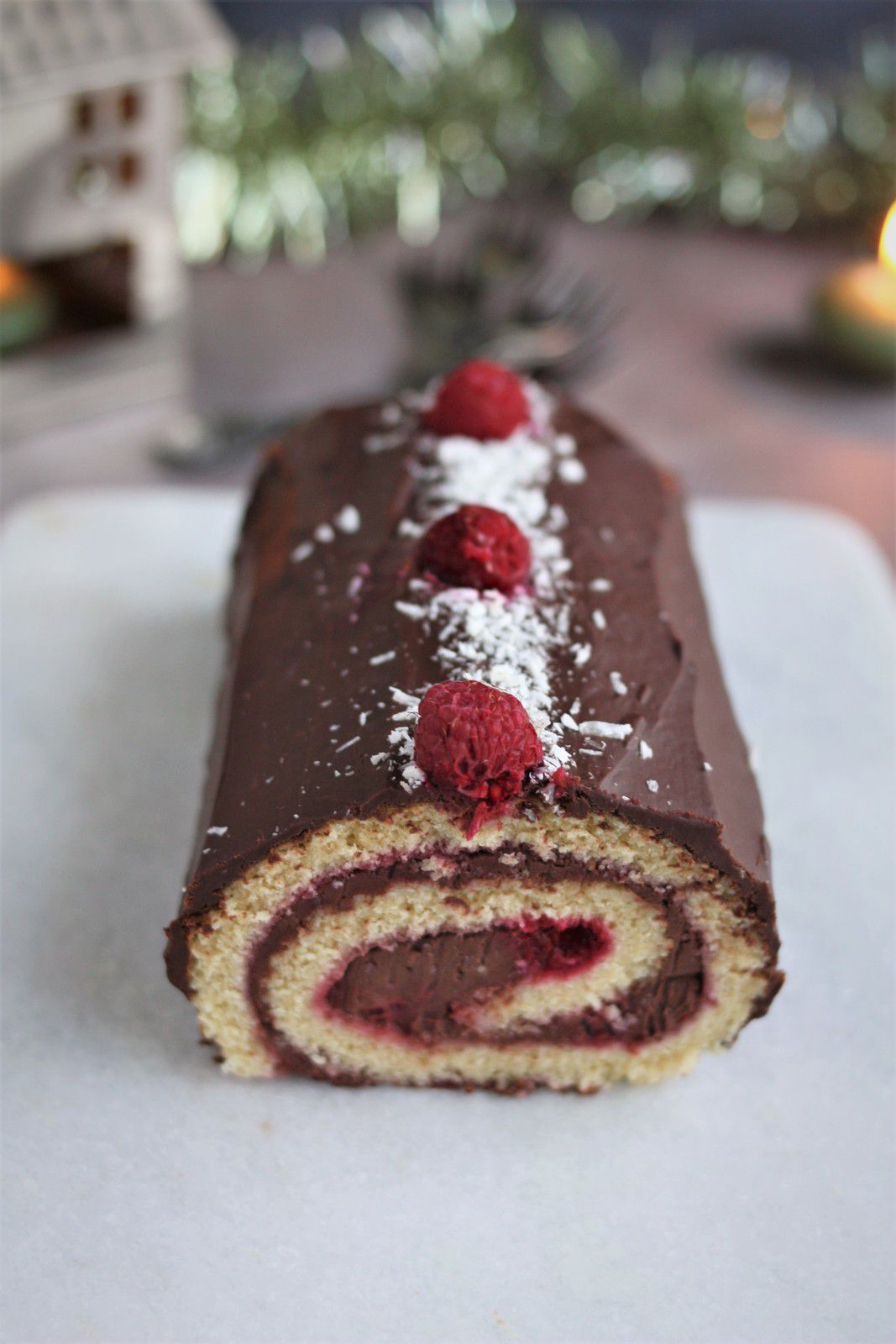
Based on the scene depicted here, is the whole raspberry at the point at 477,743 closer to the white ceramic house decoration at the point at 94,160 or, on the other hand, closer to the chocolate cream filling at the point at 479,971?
the chocolate cream filling at the point at 479,971

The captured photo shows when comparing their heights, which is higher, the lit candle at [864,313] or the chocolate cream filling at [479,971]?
the lit candle at [864,313]

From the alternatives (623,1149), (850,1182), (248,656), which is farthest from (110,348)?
(850,1182)

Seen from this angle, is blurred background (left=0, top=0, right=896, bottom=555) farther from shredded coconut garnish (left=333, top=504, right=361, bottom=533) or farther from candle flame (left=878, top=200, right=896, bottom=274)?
shredded coconut garnish (left=333, top=504, right=361, bottom=533)

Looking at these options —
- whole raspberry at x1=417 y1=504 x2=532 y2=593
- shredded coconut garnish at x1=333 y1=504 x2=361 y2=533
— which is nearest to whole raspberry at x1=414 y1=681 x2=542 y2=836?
whole raspberry at x1=417 y1=504 x2=532 y2=593

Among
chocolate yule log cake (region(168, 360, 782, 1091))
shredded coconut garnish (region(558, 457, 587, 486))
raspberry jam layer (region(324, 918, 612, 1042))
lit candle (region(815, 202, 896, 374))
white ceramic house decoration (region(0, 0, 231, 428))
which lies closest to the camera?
chocolate yule log cake (region(168, 360, 782, 1091))

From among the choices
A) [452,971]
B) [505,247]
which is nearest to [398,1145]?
[452,971]

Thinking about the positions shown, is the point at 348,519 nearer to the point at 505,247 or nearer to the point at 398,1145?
the point at 398,1145

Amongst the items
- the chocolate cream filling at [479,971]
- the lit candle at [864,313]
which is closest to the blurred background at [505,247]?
the lit candle at [864,313]

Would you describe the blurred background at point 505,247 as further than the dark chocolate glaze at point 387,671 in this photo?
Yes
